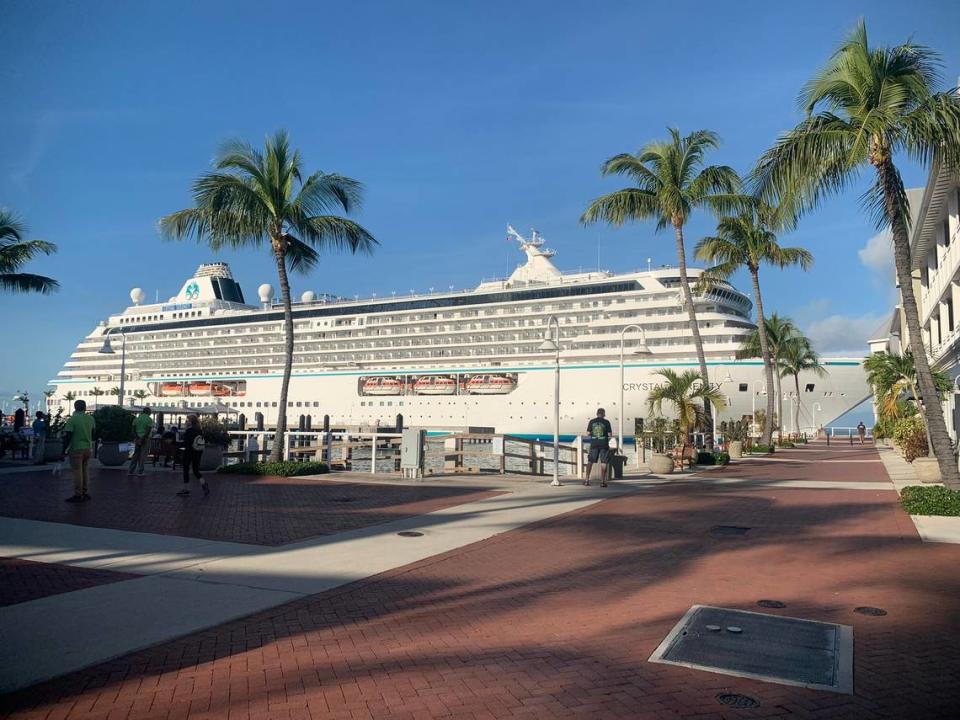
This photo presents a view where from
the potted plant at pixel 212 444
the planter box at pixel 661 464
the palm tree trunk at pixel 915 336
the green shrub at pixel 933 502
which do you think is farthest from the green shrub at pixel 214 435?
the palm tree trunk at pixel 915 336

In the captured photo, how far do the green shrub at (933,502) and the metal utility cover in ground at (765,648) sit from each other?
24.5 ft

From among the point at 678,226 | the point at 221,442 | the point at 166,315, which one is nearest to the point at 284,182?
the point at 221,442

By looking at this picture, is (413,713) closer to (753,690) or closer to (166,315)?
(753,690)

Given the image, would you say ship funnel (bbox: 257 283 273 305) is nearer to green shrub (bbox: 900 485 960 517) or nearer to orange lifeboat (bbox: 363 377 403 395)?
orange lifeboat (bbox: 363 377 403 395)

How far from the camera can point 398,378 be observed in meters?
58.3

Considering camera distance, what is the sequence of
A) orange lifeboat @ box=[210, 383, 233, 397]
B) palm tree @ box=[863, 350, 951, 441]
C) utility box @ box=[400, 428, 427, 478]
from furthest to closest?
1. orange lifeboat @ box=[210, 383, 233, 397]
2. palm tree @ box=[863, 350, 951, 441]
3. utility box @ box=[400, 428, 427, 478]

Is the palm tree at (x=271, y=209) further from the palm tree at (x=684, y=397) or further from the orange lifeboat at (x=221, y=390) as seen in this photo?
the orange lifeboat at (x=221, y=390)

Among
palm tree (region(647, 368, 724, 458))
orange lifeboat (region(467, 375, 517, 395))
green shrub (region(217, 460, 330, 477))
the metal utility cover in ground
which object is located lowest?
the metal utility cover in ground

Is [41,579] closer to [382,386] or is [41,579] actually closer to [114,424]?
[114,424]

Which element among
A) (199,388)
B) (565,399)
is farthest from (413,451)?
(199,388)

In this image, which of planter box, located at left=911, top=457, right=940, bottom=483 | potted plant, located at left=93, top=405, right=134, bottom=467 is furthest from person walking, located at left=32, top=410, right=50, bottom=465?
planter box, located at left=911, top=457, right=940, bottom=483

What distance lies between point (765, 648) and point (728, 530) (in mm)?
5364

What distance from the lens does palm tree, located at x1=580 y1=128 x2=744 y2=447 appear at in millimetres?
25062

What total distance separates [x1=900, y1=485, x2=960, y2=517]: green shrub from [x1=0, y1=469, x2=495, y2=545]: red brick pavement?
755 centimetres
